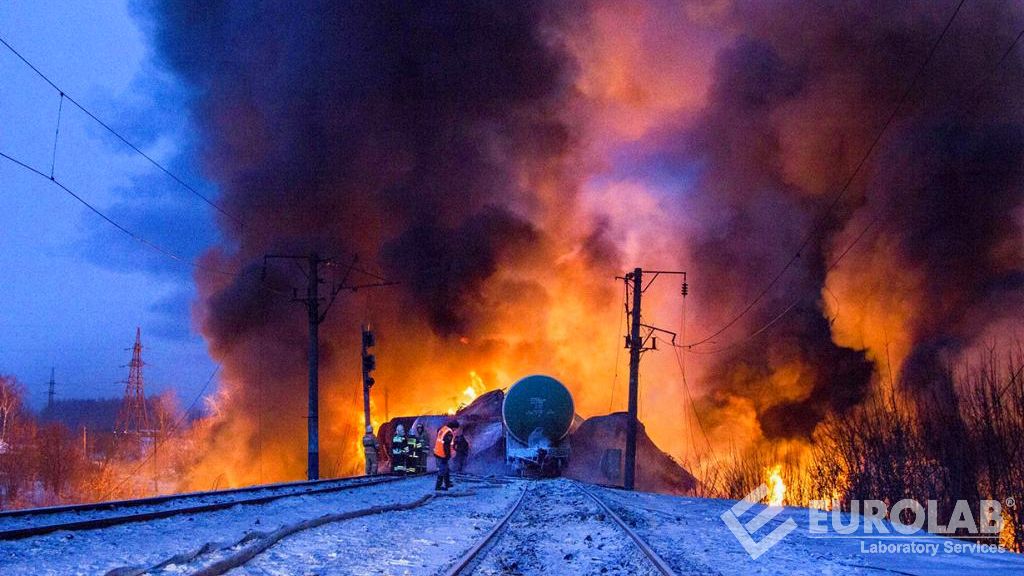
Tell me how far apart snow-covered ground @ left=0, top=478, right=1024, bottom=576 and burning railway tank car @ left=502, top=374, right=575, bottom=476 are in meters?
13.9

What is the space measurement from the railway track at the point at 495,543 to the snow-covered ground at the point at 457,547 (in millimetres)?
94

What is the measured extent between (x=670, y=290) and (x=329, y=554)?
39052 mm

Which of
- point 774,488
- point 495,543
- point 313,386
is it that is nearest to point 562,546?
point 495,543

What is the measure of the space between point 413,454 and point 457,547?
55.6 ft

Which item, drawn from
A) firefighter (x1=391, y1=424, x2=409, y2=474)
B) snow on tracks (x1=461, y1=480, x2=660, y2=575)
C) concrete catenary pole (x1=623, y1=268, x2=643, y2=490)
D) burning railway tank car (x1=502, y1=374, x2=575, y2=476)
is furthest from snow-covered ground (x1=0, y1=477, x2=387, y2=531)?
concrete catenary pole (x1=623, y1=268, x2=643, y2=490)

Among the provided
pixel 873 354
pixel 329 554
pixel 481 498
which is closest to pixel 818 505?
pixel 481 498

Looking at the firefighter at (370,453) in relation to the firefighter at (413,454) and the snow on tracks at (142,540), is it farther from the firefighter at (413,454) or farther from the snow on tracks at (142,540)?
the snow on tracks at (142,540)

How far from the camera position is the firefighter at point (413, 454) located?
25500 millimetres

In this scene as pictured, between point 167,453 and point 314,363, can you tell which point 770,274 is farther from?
point 167,453

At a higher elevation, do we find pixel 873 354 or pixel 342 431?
pixel 873 354

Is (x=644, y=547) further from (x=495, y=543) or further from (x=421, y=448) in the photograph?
(x=421, y=448)

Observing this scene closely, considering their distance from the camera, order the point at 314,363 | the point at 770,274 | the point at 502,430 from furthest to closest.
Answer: the point at 770,274 → the point at 502,430 → the point at 314,363

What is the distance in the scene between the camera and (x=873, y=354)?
30.9 metres

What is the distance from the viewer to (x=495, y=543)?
9703 mm
